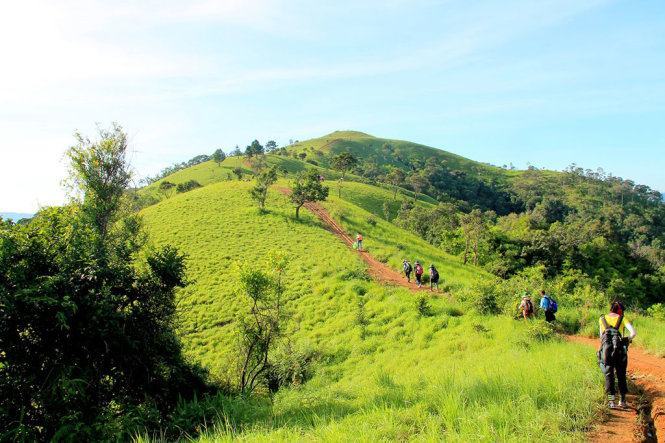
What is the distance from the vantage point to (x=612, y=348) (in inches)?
324

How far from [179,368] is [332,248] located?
2456 centimetres

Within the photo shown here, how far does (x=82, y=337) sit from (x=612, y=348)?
12414mm

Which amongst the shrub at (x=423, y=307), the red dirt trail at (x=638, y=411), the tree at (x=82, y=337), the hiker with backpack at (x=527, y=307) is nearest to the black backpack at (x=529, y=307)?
the hiker with backpack at (x=527, y=307)

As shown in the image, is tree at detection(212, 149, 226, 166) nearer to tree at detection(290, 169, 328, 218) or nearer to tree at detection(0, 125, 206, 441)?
tree at detection(290, 169, 328, 218)

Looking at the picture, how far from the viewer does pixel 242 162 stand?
128250 mm

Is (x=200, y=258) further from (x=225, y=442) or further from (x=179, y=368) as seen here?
(x=225, y=442)

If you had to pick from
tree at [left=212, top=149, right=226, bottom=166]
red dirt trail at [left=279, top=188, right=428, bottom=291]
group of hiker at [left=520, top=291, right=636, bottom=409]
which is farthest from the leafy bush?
tree at [left=212, top=149, right=226, bottom=166]

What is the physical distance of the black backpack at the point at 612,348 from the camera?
8062 millimetres

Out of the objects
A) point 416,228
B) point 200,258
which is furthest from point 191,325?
point 416,228

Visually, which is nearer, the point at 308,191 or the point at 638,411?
the point at 638,411

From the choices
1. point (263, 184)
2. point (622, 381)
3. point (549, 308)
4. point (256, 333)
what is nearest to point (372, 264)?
point (549, 308)

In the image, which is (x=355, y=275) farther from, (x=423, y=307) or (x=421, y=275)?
(x=423, y=307)

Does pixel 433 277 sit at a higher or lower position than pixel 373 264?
lower

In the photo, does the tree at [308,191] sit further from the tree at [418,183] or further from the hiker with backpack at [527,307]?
the tree at [418,183]
